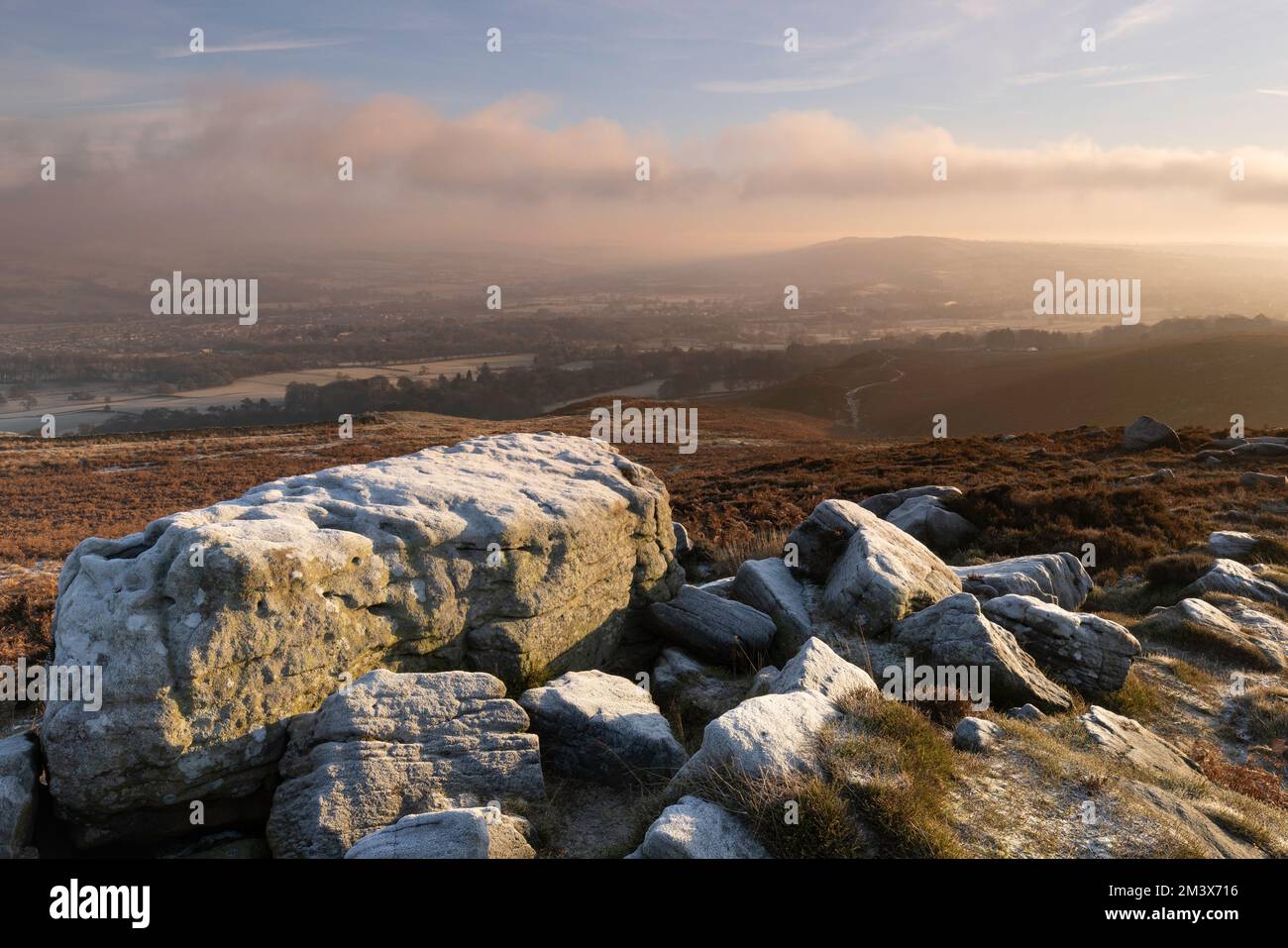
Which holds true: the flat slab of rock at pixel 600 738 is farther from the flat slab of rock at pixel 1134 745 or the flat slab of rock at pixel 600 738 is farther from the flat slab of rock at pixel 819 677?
the flat slab of rock at pixel 1134 745

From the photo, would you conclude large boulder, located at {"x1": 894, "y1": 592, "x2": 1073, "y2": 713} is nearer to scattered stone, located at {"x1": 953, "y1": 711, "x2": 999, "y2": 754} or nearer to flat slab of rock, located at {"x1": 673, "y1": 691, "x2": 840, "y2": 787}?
scattered stone, located at {"x1": 953, "y1": 711, "x2": 999, "y2": 754}

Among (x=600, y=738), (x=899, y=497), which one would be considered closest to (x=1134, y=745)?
(x=600, y=738)

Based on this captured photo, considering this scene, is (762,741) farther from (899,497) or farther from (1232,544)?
(899,497)

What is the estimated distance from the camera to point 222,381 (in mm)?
146375

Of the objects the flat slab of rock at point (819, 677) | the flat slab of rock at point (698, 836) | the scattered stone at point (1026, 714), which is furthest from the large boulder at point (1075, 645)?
the flat slab of rock at point (698, 836)

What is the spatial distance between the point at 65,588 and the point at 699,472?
37.7 meters

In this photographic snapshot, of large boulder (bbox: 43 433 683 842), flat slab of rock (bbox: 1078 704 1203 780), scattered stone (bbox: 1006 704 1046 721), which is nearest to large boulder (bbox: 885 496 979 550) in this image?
flat slab of rock (bbox: 1078 704 1203 780)

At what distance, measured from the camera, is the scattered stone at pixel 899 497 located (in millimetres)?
21609

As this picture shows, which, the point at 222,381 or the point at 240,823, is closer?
the point at 240,823

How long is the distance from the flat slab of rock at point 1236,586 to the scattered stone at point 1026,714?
802cm

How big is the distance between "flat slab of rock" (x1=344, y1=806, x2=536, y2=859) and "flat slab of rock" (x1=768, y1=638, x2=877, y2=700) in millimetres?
3113

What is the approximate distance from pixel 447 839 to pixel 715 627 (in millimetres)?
5964
